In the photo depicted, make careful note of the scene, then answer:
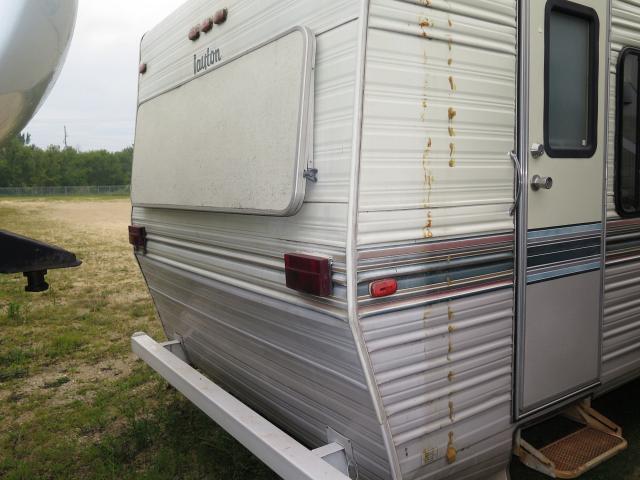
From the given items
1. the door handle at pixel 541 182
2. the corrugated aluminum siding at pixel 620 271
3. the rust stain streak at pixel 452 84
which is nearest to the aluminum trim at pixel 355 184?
the rust stain streak at pixel 452 84

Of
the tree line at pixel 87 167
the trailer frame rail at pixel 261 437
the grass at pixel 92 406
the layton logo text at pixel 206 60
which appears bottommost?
the grass at pixel 92 406

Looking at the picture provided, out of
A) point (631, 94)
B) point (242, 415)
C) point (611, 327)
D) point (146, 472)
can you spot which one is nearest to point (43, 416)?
point (146, 472)

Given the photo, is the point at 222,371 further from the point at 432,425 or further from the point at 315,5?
the point at 315,5

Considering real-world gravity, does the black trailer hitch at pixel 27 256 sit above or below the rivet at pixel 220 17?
below

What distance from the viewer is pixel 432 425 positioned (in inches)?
87.9

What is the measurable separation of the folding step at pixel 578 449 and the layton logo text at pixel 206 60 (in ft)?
7.55

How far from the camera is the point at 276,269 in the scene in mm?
2414

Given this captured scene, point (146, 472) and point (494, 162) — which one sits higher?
point (494, 162)

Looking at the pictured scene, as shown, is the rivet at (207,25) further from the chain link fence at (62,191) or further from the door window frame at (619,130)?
the chain link fence at (62,191)

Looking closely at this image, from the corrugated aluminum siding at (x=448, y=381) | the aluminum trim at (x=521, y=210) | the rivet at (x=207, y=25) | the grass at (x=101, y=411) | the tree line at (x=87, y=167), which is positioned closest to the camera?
the corrugated aluminum siding at (x=448, y=381)

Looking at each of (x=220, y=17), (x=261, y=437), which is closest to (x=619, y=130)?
(x=220, y=17)

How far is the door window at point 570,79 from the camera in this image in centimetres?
255

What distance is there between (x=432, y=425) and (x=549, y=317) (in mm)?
800

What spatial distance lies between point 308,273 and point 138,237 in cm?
201
